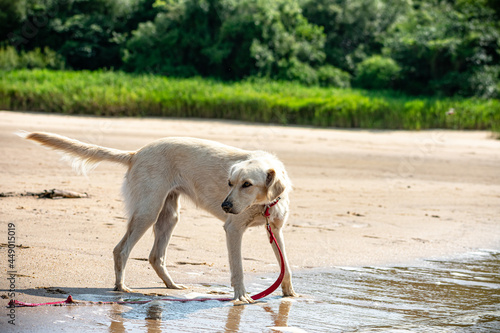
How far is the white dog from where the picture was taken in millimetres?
5367

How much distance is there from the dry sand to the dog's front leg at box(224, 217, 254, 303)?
45 cm

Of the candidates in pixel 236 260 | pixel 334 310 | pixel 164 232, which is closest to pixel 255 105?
pixel 164 232

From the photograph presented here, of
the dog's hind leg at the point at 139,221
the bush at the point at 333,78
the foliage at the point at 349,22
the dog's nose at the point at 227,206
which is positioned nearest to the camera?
the dog's nose at the point at 227,206

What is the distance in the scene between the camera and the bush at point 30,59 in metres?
24.8

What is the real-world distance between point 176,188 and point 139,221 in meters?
0.51

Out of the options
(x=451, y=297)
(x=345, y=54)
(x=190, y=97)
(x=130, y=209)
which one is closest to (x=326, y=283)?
(x=451, y=297)

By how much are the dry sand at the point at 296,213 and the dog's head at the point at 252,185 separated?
1.09 m

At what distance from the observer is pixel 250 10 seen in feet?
85.4

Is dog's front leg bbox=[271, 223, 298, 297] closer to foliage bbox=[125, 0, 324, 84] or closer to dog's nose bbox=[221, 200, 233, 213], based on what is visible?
dog's nose bbox=[221, 200, 233, 213]

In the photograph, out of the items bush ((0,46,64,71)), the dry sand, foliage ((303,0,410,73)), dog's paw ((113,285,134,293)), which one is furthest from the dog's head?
foliage ((303,0,410,73))

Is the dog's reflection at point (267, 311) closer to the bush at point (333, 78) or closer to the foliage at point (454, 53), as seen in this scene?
the foliage at point (454, 53)

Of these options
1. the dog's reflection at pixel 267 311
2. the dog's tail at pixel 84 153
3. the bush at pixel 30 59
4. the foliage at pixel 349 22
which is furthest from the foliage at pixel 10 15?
the dog's reflection at pixel 267 311

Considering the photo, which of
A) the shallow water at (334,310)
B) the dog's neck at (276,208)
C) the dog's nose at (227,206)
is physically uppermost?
the dog's nose at (227,206)

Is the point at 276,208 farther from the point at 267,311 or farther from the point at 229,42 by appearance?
the point at 229,42
